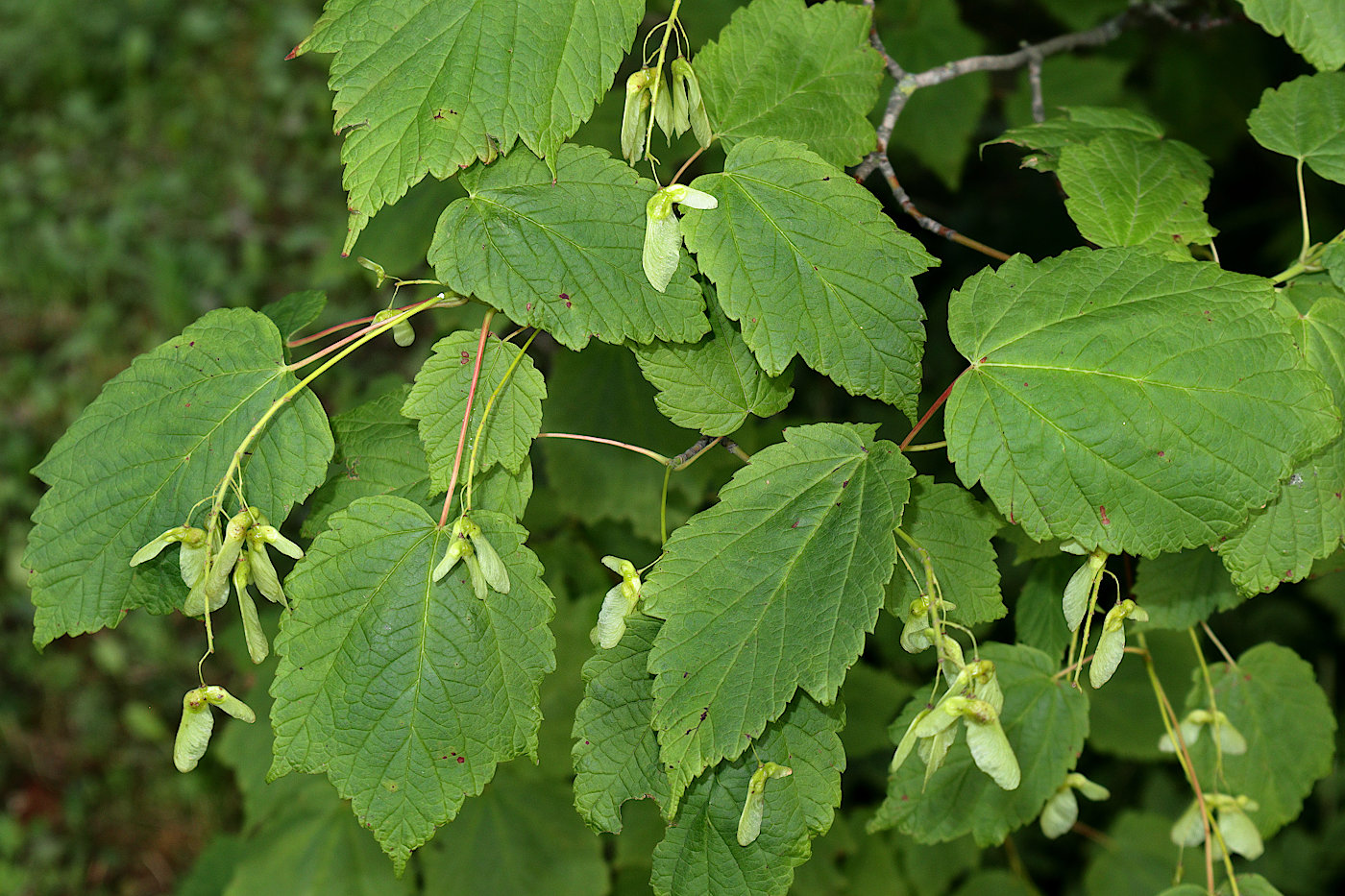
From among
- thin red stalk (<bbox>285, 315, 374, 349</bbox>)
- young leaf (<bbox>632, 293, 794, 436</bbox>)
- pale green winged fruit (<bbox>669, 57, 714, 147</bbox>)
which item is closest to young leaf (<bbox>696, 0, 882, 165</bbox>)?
pale green winged fruit (<bbox>669, 57, 714, 147</bbox>)

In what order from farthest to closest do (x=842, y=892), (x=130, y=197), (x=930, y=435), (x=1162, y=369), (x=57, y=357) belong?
(x=130, y=197) < (x=57, y=357) < (x=930, y=435) < (x=842, y=892) < (x=1162, y=369)

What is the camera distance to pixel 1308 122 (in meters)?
1.60

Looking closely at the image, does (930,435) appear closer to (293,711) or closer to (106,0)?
(293,711)

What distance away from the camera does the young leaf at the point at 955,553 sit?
1456 mm

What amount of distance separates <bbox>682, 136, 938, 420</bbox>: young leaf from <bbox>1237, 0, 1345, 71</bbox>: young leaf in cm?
79

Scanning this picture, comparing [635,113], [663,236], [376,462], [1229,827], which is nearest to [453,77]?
[635,113]

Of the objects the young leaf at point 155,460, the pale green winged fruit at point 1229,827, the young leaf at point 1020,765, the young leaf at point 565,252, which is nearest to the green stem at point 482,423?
the young leaf at point 565,252

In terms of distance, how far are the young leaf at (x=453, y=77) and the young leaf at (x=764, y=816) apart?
2.90ft

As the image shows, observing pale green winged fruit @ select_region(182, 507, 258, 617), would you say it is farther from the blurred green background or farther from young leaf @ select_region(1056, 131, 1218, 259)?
young leaf @ select_region(1056, 131, 1218, 259)

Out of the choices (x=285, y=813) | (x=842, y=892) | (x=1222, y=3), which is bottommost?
(x=842, y=892)

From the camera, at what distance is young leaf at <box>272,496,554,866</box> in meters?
1.30

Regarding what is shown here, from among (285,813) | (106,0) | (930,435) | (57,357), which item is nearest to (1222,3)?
(930,435)

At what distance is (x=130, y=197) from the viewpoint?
516 cm

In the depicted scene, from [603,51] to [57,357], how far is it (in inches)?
179
